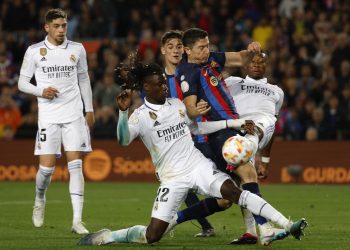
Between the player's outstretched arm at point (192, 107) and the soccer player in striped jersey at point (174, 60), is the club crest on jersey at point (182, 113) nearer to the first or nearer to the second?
the player's outstretched arm at point (192, 107)

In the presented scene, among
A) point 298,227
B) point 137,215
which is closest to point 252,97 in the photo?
point 298,227

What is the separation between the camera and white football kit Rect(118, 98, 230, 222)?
10070 mm

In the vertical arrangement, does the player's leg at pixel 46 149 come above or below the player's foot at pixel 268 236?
above

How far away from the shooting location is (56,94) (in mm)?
12477

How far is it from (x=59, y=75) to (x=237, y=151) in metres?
3.46

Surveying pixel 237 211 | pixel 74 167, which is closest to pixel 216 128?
pixel 74 167

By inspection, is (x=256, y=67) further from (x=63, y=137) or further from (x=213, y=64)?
(x=63, y=137)

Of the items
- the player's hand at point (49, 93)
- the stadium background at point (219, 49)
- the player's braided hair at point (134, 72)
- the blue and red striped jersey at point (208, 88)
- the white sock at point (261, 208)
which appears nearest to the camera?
the white sock at point (261, 208)

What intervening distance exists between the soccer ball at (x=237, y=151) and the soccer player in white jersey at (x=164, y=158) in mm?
198

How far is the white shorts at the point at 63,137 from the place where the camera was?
12.5 metres

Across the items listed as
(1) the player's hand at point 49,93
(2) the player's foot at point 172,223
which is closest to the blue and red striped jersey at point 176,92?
(2) the player's foot at point 172,223

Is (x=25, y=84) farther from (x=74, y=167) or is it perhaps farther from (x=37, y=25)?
(x=37, y=25)

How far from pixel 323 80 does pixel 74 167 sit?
11.5 metres

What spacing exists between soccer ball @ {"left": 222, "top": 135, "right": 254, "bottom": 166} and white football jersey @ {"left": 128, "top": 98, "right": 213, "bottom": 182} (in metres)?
0.35
